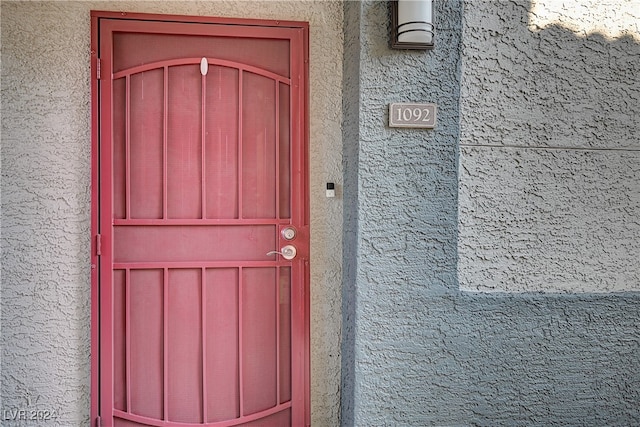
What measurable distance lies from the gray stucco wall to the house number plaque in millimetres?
54

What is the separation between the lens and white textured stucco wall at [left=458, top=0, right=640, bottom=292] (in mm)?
3531

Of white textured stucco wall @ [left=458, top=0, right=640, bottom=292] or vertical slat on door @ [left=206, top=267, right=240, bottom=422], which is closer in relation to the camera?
white textured stucco wall @ [left=458, top=0, right=640, bottom=292]

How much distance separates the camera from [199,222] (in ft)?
12.1

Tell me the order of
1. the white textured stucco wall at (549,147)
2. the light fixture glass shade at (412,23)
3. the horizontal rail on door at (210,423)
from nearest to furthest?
the light fixture glass shade at (412,23)
the white textured stucco wall at (549,147)
the horizontal rail on door at (210,423)

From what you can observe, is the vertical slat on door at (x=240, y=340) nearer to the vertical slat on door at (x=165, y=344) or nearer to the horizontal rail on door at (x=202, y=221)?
the horizontal rail on door at (x=202, y=221)

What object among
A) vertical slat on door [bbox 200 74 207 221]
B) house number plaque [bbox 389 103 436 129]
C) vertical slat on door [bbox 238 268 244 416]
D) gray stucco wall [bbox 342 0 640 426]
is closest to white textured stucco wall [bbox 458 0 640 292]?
gray stucco wall [bbox 342 0 640 426]

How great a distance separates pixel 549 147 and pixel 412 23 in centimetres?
140

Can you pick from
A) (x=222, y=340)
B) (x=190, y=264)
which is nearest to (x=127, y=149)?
(x=190, y=264)

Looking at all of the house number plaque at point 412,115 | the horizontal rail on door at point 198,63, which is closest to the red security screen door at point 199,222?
the horizontal rail on door at point 198,63

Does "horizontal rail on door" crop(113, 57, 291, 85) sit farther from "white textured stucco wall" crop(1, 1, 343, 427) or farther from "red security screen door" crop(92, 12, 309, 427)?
"white textured stucco wall" crop(1, 1, 343, 427)

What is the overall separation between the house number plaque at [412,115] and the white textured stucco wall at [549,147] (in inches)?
11.3

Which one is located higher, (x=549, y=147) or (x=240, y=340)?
(x=549, y=147)

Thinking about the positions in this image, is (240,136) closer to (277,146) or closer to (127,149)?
(277,146)

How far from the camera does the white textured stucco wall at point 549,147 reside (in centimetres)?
353
